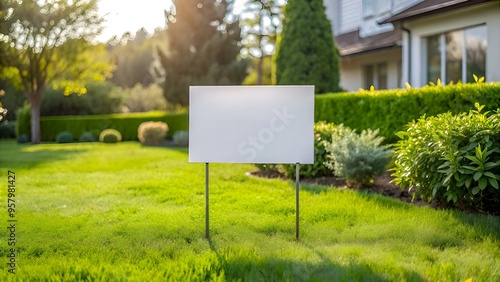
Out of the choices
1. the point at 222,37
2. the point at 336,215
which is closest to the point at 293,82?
the point at 336,215

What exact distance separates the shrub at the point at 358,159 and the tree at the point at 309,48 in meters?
7.17

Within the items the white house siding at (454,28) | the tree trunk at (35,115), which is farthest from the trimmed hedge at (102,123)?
the white house siding at (454,28)

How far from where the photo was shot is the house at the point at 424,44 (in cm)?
1385

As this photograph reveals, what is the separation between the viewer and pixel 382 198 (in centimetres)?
813

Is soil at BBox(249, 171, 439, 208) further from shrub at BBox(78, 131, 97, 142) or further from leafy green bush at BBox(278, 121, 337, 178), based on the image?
shrub at BBox(78, 131, 97, 142)

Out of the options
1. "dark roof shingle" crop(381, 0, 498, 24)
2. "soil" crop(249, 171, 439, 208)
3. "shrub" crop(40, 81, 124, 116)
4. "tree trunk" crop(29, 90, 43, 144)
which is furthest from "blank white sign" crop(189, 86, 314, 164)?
"shrub" crop(40, 81, 124, 116)

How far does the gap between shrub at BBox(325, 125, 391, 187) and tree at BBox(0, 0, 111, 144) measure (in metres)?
19.7

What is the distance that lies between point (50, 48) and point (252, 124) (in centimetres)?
2483

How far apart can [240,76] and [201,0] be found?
4.56m

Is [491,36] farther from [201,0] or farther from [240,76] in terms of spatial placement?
[201,0]

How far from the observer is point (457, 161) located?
22.5ft

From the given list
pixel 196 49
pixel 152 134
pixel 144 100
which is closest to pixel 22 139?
pixel 152 134

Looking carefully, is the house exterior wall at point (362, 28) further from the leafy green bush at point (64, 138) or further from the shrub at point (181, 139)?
the leafy green bush at point (64, 138)

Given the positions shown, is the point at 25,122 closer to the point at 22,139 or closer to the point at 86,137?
the point at 22,139
